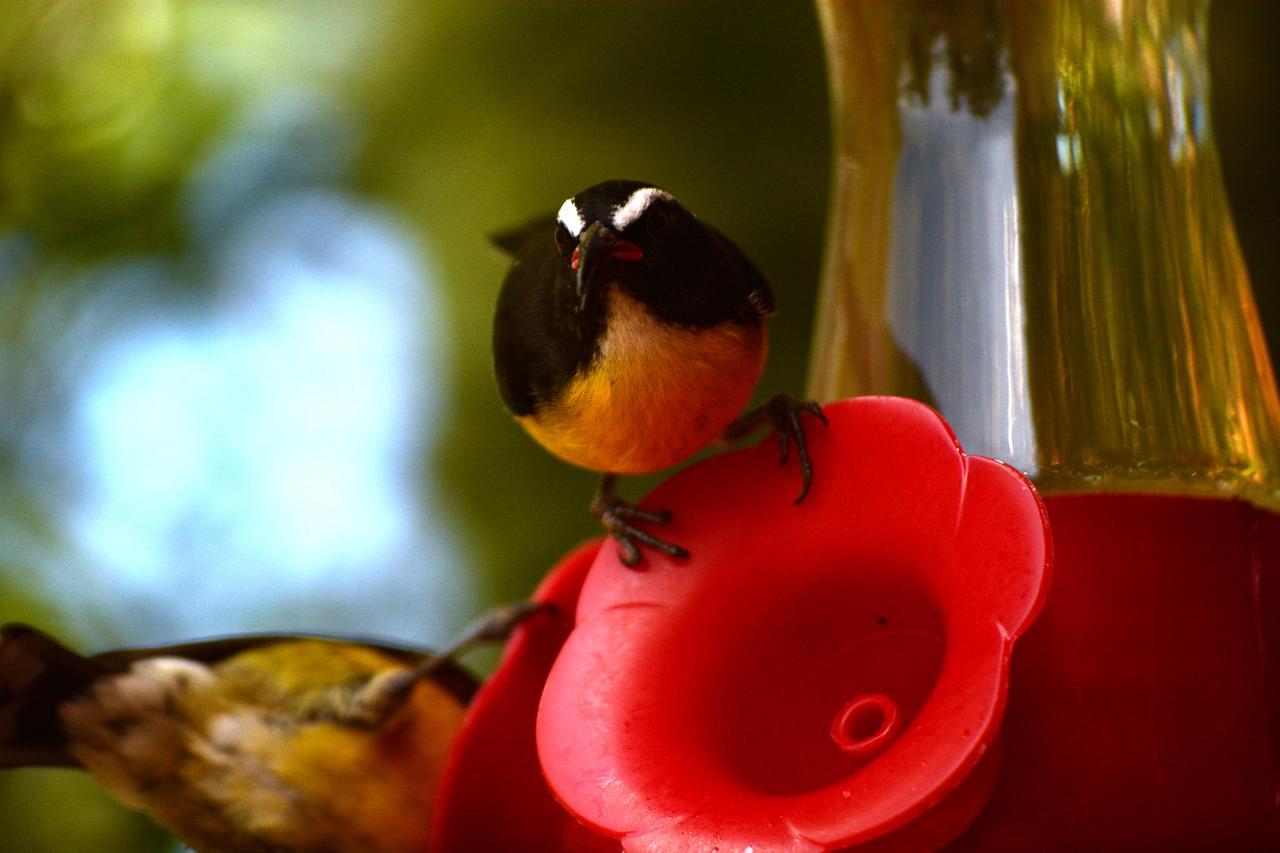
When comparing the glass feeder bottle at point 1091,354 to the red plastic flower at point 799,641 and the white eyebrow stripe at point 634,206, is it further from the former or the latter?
the white eyebrow stripe at point 634,206

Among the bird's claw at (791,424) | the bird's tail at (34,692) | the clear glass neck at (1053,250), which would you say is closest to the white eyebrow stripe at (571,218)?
the bird's claw at (791,424)

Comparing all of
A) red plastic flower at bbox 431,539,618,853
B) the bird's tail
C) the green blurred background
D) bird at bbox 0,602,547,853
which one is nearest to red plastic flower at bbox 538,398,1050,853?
red plastic flower at bbox 431,539,618,853

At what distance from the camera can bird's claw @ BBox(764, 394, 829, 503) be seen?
1.49m

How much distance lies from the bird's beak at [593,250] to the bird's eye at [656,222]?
58 millimetres

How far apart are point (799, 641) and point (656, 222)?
466 mm

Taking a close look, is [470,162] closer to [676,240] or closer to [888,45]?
[888,45]

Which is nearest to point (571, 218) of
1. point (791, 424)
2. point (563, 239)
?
point (563, 239)

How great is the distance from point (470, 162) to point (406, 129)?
0.21 m

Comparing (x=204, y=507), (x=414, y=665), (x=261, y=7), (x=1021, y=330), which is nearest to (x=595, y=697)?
(x=1021, y=330)

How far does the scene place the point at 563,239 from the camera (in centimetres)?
147

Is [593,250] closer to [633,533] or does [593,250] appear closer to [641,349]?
[641,349]

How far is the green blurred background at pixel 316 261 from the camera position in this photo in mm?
3174

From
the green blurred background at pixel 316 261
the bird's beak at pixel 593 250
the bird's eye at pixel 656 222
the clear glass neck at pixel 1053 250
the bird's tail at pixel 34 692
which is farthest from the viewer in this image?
the green blurred background at pixel 316 261

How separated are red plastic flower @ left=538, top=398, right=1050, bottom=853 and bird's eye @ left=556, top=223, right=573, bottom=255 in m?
0.29
